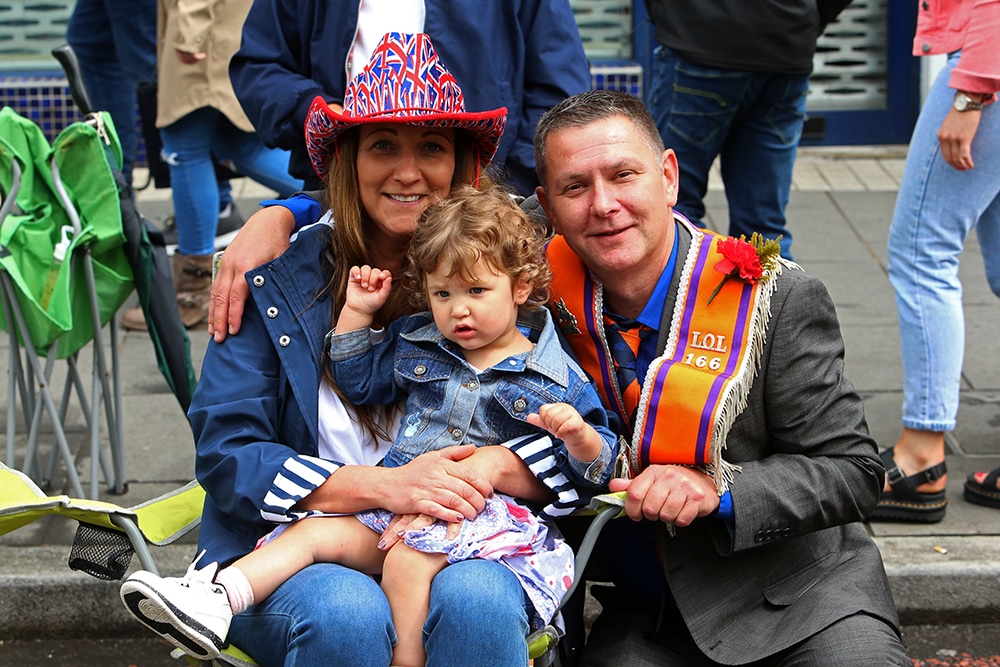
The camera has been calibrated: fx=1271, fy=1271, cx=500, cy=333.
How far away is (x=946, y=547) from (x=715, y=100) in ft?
5.28

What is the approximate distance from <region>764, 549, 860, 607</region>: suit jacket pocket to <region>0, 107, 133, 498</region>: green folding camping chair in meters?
2.17

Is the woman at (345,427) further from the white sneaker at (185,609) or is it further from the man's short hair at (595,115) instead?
the man's short hair at (595,115)

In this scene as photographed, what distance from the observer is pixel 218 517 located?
2684 millimetres

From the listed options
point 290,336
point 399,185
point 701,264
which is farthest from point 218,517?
point 701,264

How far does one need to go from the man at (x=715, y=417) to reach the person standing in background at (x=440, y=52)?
776mm

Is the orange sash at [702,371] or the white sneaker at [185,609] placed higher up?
the orange sash at [702,371]

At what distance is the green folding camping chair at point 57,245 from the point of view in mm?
3684

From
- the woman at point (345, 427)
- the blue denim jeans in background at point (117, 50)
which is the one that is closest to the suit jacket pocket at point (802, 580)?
the woman at point (345, 427)

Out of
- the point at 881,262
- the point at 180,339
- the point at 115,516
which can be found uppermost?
the point at 115,516

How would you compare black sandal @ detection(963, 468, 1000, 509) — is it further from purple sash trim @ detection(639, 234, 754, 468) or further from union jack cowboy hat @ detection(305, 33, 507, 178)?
union jack cowboy hat @ detection(305, 33, 507, 178)

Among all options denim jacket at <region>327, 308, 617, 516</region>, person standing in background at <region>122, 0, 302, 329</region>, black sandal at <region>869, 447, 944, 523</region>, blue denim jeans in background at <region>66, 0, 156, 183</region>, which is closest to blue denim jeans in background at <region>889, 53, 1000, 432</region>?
black sandal at <region>869, 447, 944, 523</region>

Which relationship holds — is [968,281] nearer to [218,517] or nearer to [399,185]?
[399,185]

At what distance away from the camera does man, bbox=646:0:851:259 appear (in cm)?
415

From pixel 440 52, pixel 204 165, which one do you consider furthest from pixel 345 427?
pixel 204 165
